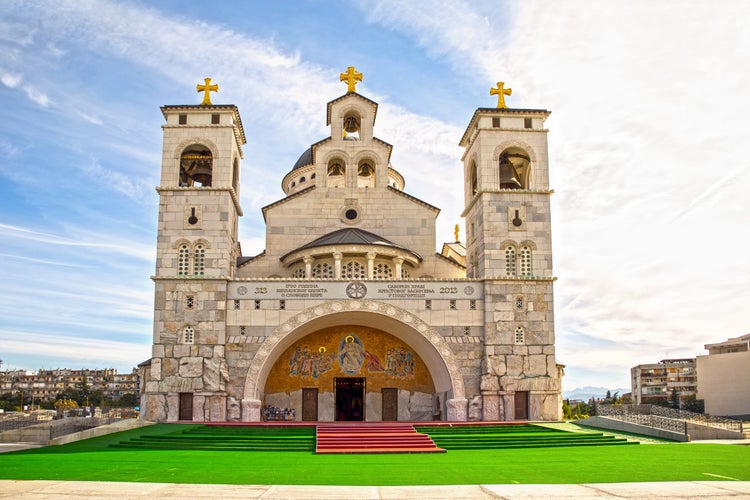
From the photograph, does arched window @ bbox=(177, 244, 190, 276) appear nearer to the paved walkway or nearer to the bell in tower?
the bell in tower

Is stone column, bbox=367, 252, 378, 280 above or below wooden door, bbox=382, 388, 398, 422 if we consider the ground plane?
above

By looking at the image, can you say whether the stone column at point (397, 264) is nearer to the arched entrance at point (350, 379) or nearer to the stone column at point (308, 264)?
the arched entrance at point (350, 379)

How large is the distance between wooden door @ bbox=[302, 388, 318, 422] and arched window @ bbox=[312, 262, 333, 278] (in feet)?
17.1

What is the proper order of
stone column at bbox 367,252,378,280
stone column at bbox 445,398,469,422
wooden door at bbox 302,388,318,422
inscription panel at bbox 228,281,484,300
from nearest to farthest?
stone column at bbox 445,398,469,422, inscription panel at bbox 228,281,484,300, stone column at bbox 367,252,378,280, wooden door at bbox 302,388,318,422

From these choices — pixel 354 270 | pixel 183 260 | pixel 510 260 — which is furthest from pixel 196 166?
pixel 510 260

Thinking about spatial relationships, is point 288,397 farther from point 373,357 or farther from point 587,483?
point 587,483

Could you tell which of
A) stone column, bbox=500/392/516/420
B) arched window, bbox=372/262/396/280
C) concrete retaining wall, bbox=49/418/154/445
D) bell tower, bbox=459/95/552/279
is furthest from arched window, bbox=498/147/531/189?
concrete retaining wall, bbox=49/418/154/445

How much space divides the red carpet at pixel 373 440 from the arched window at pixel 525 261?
999 centimetres

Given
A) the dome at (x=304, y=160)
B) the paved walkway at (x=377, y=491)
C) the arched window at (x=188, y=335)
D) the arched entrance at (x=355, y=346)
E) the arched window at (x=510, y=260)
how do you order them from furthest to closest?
the dome at (x=304, y=160) < the arched window at (x=510, y=260) < the arched window at (x=188, y=335) < the arched entrance at (x=355, y=346) < the paved walkway at (x=377, y=491)

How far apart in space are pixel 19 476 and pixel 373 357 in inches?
779

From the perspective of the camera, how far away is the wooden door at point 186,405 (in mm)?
30016

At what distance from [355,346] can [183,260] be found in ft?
28.3

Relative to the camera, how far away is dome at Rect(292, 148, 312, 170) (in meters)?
55.2

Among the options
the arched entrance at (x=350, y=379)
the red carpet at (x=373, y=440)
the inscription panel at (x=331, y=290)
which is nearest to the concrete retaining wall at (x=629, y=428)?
the arched entrance at (x=350, y=379)
